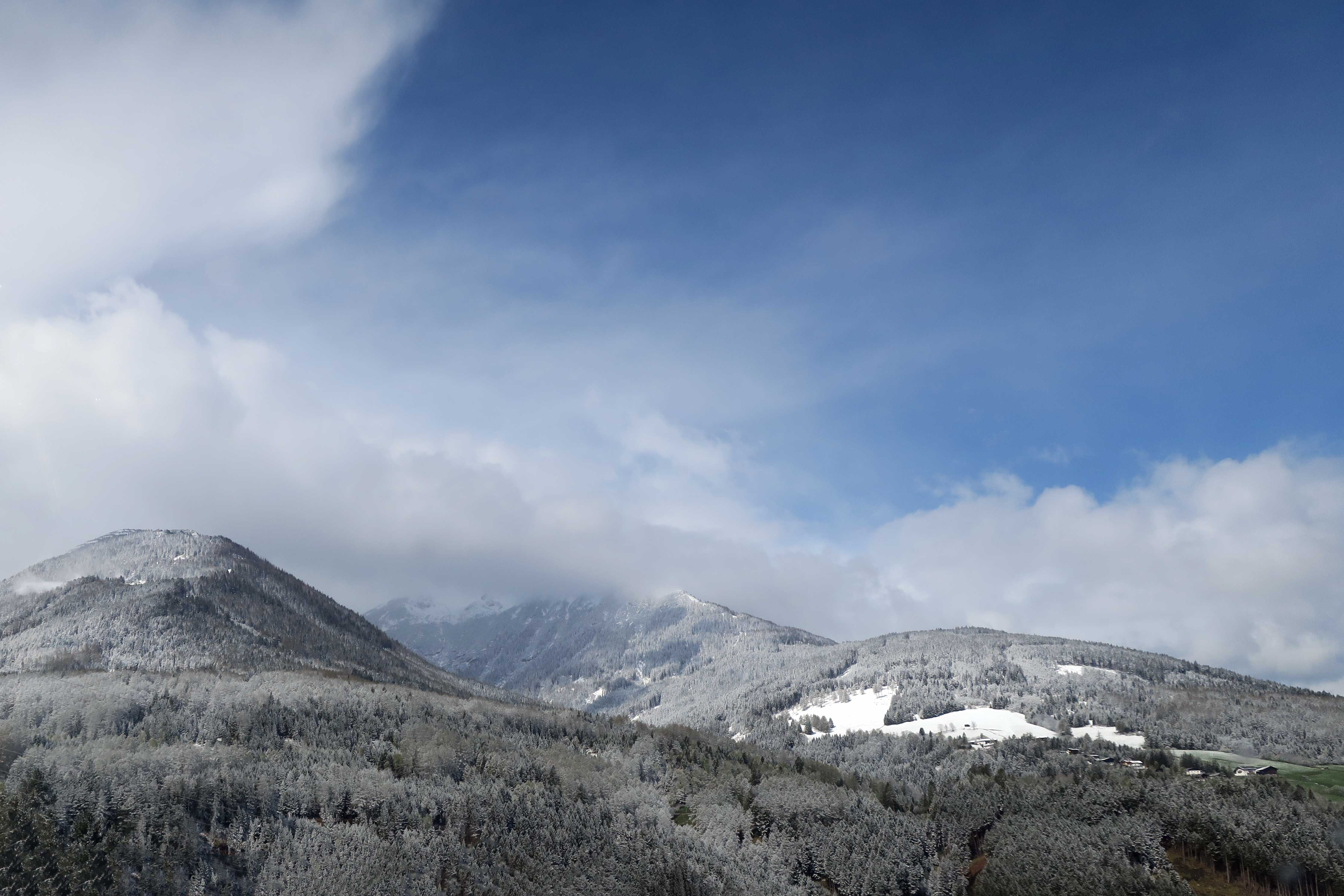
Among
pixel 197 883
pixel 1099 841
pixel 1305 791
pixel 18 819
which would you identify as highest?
pixel 1305 791

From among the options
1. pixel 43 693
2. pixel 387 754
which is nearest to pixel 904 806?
pixel 387 754

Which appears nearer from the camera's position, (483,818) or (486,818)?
(483,818)

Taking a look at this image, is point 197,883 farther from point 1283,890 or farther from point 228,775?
point 1283,890

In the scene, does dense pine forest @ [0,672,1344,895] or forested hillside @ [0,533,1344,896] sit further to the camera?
dense pine forest @ [0,672,1344,895]

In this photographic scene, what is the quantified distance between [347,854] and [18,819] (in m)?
42.7

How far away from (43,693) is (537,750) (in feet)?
351

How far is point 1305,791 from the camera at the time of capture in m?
169

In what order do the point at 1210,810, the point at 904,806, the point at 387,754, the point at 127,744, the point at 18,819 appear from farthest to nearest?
1. the point at 904,806
2. the point at 387,754
3. the point at 1210,810
4. the point at 127,744
5. the point at 18,819

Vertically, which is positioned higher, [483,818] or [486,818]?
[483,818]

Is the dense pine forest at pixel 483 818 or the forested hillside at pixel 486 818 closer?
the forested hillside at pixel 486 818

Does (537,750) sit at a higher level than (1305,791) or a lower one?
lower

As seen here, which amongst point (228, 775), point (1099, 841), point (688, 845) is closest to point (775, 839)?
point (688, 845)

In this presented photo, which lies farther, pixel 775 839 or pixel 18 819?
pixel 775 839

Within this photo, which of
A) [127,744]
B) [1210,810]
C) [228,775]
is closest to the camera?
[228,775]
